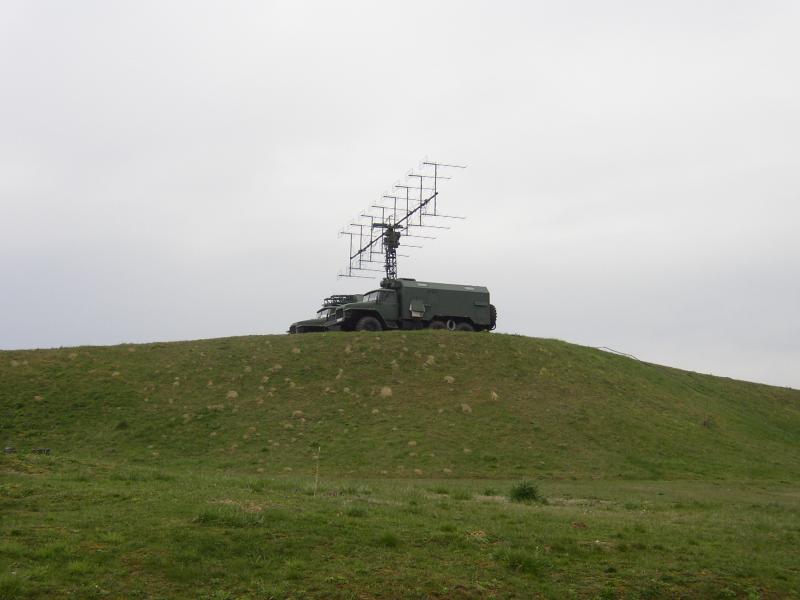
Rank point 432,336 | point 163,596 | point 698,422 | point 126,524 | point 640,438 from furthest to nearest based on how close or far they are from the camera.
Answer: point 432,336 < point 698,422 < point 640,438 < point 126,524 < point 163,596

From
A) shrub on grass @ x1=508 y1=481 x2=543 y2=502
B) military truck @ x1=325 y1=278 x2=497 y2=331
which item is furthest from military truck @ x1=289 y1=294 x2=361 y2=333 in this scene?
shrub on grass @ x1=508 y1=481 x2=543 y2=502

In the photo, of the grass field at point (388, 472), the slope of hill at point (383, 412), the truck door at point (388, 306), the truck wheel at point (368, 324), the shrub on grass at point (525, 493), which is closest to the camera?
the grass field at point (388, 472)

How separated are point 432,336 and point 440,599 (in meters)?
34.4

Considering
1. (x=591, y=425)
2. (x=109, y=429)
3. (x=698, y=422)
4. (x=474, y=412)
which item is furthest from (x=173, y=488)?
(x=698, y=422)

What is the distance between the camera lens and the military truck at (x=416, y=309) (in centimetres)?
4891

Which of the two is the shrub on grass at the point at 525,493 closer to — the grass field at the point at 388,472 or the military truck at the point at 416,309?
the grass field at the point at 388,472

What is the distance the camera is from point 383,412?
38.5m

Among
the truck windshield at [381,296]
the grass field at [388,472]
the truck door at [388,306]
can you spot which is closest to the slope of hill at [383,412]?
the grass field at [388,472]

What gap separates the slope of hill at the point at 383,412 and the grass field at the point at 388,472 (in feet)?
0.45

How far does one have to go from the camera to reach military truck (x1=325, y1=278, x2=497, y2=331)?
4891 cm

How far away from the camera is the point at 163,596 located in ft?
38.8

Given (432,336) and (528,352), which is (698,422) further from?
(432,336)

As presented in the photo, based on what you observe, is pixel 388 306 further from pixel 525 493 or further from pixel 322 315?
pixel 525 493

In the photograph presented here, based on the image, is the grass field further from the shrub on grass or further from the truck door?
the truck door
